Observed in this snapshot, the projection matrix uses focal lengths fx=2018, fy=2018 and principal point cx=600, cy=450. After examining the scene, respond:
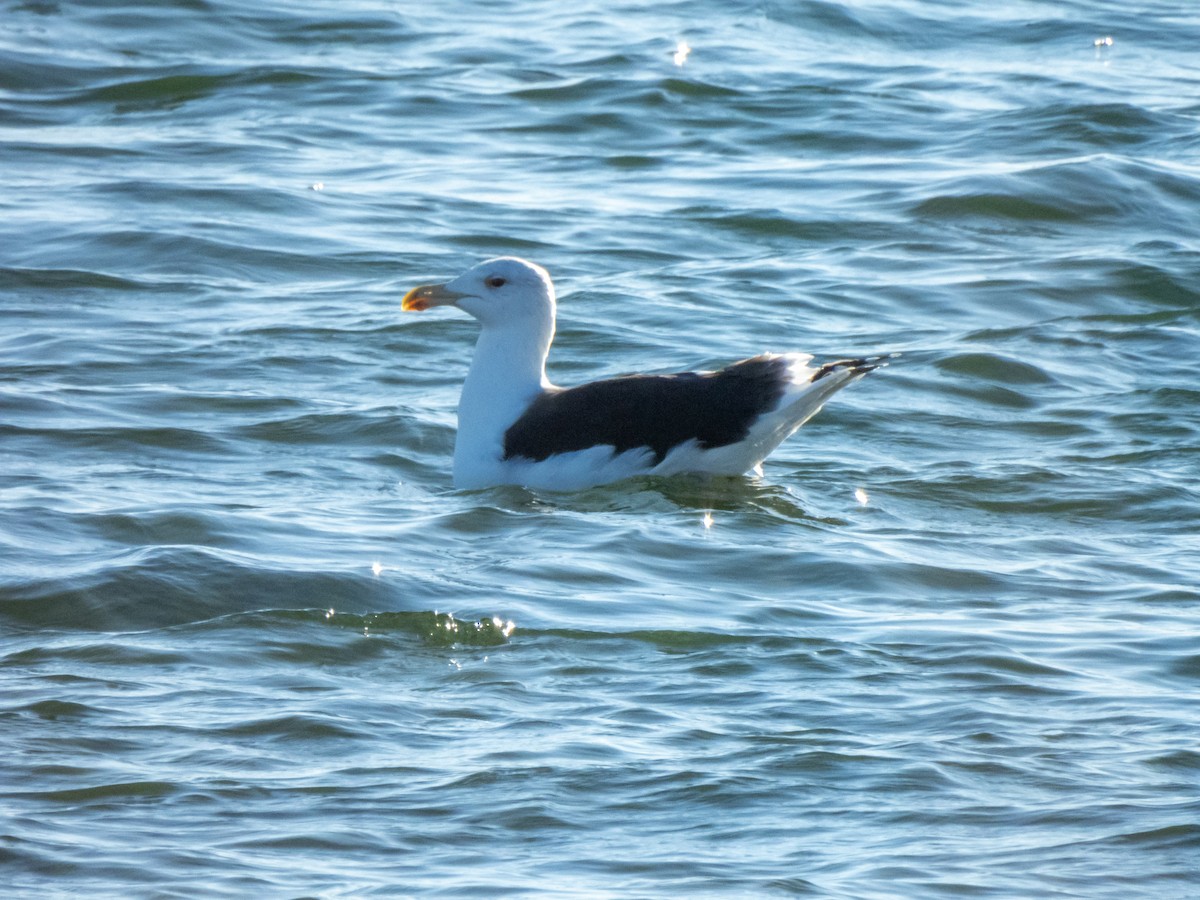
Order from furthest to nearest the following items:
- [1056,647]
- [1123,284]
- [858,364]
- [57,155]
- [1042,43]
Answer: [1042,43], [57,155], [1123,284], [858,364], [1056,647]

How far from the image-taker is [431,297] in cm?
961

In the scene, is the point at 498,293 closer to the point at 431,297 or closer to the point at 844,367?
the point at 431,297

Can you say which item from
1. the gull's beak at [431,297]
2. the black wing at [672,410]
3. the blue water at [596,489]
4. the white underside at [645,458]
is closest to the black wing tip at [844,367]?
the white underside at [645,458]

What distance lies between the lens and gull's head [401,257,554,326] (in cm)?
963

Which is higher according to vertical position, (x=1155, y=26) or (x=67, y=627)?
(x=1155, y=26)

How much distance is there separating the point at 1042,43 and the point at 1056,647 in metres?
14.1

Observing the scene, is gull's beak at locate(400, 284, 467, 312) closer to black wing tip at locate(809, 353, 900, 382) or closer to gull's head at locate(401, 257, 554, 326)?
gull's head at locate(401, 257, 554, 326)

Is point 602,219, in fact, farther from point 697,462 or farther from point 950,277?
point 697,462

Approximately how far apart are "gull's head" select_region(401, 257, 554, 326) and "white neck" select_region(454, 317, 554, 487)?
58 mm

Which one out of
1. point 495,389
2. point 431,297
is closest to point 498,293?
point 431,297

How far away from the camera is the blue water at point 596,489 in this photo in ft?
17.4

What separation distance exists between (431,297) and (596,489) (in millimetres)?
1317

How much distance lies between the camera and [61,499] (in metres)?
8.36

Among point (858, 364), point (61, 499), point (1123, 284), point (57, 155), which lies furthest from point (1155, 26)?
point (61, 499)
